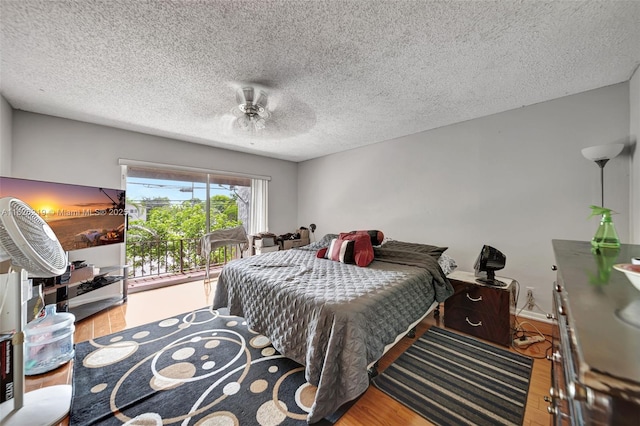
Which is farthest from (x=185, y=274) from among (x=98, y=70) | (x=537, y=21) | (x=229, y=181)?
(x=537, y=21)

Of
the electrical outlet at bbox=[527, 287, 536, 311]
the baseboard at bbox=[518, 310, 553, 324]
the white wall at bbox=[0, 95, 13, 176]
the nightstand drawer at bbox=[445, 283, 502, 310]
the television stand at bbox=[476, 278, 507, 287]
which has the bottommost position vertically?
the baseboard at bbox=[518, 310, 553, 324]

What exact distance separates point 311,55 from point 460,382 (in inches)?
103

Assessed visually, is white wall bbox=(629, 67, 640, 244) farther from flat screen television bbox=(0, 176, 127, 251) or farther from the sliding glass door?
flat screen television bbox=(0, 176, 127, 251)

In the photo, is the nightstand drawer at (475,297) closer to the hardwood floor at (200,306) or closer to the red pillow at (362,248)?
the hardwood floor at (200,306)

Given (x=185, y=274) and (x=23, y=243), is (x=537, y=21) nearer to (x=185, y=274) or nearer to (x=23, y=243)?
(x=23, y=243)

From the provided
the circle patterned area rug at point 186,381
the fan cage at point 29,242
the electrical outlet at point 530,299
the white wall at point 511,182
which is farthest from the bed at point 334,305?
the fan cage at point 29,242

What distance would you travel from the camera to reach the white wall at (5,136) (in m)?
2.32

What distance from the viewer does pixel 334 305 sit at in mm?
1520

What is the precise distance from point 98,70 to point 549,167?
169 inches

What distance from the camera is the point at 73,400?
1515 millimetres

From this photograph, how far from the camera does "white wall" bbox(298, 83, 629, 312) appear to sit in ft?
7.25

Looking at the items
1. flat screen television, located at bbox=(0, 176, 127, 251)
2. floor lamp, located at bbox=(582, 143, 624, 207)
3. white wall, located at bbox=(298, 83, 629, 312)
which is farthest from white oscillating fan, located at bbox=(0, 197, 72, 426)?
floor lamp, located at bbox=(582, 143, 624, 207)

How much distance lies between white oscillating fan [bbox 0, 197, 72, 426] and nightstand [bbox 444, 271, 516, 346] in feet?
10.1

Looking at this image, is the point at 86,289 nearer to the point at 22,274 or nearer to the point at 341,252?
the point at 22,274
